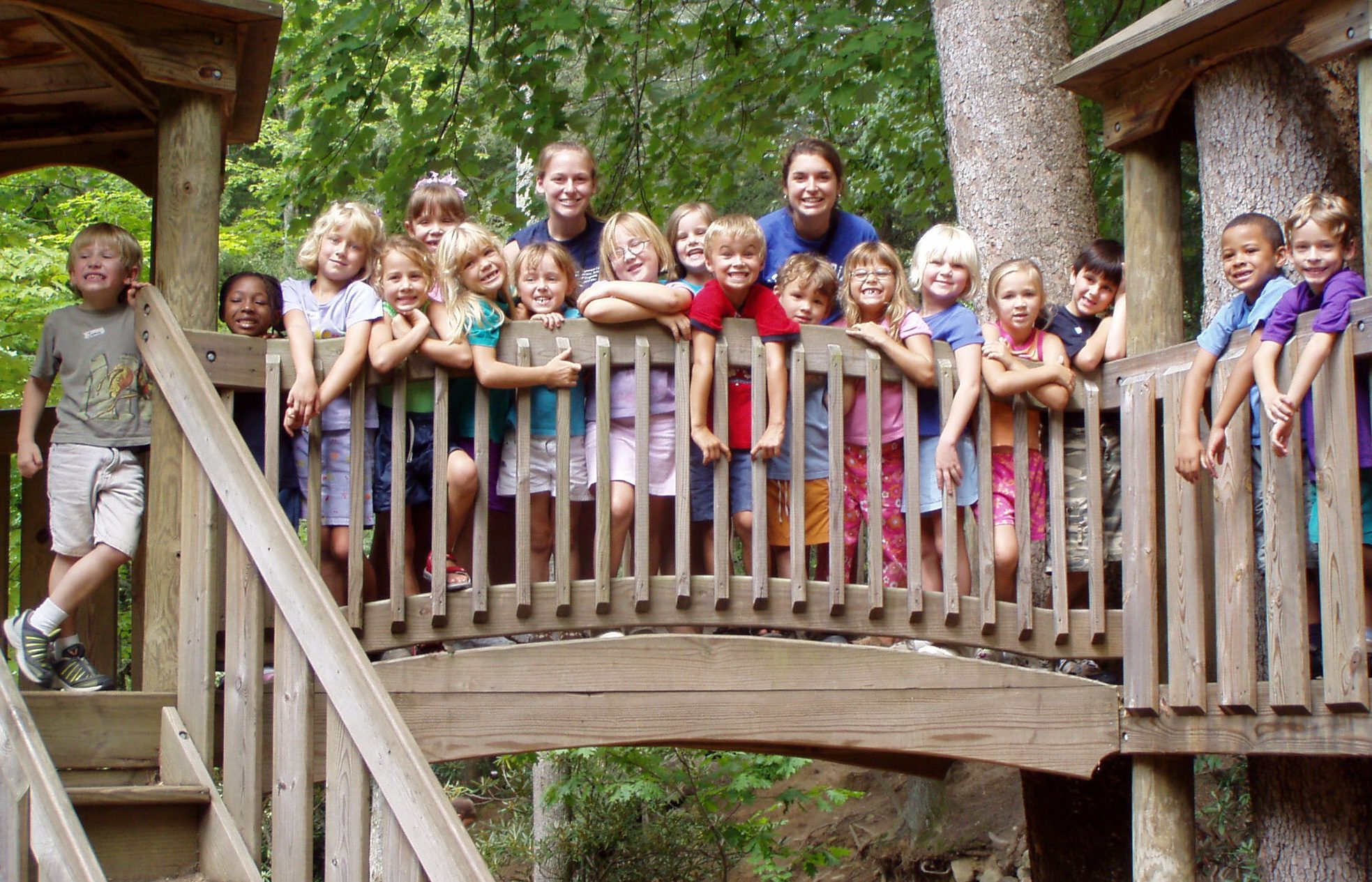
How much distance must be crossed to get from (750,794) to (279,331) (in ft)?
17.8

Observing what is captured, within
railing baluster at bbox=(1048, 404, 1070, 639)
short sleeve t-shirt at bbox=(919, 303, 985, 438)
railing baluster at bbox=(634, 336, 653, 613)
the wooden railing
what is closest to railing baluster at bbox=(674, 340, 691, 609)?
the wooden railing

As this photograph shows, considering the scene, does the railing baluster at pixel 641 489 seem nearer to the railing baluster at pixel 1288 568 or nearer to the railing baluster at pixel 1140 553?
the railing baluster at pixel 1140 553

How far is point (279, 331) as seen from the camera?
5590mm

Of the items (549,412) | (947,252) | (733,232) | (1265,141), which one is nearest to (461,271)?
(549,412)

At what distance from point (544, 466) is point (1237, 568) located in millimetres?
2288

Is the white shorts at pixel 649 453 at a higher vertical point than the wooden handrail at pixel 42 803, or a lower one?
higher

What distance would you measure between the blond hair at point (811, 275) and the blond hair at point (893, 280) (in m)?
0.03

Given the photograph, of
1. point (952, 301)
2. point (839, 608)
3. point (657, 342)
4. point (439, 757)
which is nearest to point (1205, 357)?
point (952, 301)

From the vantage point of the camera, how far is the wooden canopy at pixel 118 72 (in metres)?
4.39

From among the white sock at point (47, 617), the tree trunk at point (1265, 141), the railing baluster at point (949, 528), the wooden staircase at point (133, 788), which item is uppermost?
the tree trunk at point (1265, 141)

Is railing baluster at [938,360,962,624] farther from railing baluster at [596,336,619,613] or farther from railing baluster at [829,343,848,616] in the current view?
railing baluster at [596,336,619,613]

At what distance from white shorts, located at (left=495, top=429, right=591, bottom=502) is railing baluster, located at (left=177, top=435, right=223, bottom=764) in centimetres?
97

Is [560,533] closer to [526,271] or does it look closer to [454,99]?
[526,271]

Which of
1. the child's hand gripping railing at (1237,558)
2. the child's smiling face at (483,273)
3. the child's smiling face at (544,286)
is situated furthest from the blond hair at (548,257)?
the child's hand gripping railing at (1237,558)
